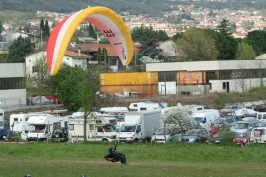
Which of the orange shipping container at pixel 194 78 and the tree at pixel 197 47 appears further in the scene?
the tree at pixel 197 47

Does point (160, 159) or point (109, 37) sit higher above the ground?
point (109, 37)

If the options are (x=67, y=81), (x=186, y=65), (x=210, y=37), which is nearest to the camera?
(x=67, y=81)

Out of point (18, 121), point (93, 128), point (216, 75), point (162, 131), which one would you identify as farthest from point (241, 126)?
point (216, 75)

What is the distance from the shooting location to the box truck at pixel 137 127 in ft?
115

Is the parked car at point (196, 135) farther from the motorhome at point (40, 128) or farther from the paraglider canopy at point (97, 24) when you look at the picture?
the motorhome at point (40, 128)

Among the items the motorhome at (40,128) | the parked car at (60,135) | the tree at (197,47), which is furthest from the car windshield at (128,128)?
the tree at (197,47)

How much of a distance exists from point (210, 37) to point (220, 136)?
2814 inches

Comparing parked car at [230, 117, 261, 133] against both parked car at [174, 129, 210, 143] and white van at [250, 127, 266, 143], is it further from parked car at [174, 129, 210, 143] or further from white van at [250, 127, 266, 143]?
white van at [250, 127, 266, 143]

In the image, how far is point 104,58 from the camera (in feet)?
341

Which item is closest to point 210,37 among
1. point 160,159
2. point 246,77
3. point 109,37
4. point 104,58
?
point 104,58

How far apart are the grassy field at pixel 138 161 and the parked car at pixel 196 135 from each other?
7.25 feet

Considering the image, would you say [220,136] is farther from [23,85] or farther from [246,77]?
[246,77]

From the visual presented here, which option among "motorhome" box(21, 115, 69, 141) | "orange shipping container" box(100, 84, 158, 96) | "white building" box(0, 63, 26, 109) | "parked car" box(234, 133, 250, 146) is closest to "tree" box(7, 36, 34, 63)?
"orange shipping container" box(100, 84, 158, 96)

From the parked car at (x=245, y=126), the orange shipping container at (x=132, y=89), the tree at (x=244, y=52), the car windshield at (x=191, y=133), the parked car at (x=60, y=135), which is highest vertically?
the tree at (x=244, y=52)
